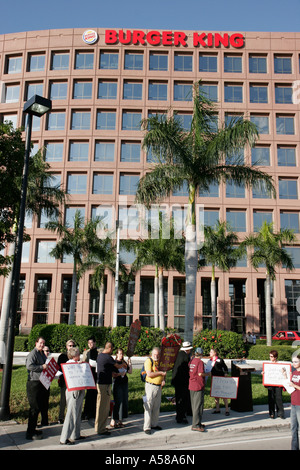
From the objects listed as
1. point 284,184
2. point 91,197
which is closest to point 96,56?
point 91,197

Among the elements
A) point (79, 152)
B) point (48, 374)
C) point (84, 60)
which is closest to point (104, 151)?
point (79, 152)

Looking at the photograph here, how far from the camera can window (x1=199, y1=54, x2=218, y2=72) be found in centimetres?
4775

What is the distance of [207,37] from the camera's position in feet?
157

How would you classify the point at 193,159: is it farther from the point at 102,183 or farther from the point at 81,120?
the point at 81,120

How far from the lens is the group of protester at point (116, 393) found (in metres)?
7.53

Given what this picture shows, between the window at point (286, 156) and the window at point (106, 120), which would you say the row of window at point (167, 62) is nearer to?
the window at point (106, 120)

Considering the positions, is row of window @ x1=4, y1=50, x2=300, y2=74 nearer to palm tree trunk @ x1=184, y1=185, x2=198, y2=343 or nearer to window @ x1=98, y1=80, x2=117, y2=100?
window @ x1=98, y1=80, x2=117, y2=100

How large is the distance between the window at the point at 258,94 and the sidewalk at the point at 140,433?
4304 cm

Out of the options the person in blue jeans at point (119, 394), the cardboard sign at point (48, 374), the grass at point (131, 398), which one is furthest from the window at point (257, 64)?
the cardboard sign at point (48, 374)

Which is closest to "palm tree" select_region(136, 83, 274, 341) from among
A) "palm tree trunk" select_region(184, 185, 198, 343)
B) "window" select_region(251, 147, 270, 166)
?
"palm tree trunk" select_region(184, 185, 198, 343)
